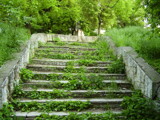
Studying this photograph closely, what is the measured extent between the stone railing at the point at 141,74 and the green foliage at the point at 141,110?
23 cm

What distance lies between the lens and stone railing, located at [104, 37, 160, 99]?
4484 mm

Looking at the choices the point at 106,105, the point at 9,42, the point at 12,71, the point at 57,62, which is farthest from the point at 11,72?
the point at 106,105

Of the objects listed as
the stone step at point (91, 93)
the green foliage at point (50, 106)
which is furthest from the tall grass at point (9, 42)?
the green foliage at point (50, 106)

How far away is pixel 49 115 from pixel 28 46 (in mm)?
3292

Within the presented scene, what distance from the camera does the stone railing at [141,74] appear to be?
14.7ft

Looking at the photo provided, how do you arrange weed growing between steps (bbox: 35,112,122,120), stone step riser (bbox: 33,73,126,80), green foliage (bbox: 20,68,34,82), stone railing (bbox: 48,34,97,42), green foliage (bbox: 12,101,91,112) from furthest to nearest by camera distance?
stone railing (bbox: 48,34,97,42) < stone step riser (bbox: 33,73,126,80) < green foliage (bbox: 20,68,34,82) < green foliage (bbox: 12,101,91,112) < weed growing between steps (bbox: 35,112,122,120)

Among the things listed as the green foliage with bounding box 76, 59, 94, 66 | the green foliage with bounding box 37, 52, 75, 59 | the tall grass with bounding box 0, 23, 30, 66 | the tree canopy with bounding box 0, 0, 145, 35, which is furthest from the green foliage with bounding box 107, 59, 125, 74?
the tree canopy with bounding box 0, 0, 145, 35

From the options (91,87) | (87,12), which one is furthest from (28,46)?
(87,12)

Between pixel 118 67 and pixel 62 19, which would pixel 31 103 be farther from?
pixel 62 19

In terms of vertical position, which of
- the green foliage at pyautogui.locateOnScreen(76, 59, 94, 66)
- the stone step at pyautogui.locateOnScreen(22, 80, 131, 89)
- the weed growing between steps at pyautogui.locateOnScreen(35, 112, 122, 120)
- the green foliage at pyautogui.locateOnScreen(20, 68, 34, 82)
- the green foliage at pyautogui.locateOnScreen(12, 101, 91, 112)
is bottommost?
the weed growing between steps at pyautogui.locateOnScreen(35, 112, 122, 120)

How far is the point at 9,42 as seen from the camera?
603 centimetres

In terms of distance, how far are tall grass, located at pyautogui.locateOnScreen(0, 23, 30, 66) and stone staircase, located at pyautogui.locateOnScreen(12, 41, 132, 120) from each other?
0.84m

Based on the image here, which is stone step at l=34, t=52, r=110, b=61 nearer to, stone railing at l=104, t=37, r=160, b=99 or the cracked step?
stone railing at l=104, t=37, r=160, b=99

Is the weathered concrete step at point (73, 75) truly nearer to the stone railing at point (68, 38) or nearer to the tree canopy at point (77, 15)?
the stone railing at point (68, 38)
